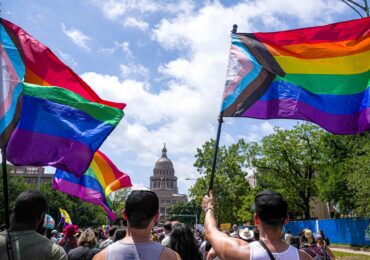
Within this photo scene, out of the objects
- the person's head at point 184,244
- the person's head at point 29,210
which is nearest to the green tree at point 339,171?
the person's head at point 184,244

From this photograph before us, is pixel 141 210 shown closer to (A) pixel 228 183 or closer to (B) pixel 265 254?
(B) pixel 265 254

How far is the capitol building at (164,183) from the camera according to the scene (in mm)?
172500

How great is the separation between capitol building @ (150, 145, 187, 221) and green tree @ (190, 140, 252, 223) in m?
122

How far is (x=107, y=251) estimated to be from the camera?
10.1ft

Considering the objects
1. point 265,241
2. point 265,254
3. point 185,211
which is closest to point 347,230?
point 265,241

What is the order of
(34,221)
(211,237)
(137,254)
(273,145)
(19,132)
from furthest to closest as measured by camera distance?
1. (273,145)
2. (19,132)
3. (34,221)
4. (211,237)
5. (137,254)

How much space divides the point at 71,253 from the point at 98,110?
2311 millimetres

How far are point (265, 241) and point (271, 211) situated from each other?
9.6 inches

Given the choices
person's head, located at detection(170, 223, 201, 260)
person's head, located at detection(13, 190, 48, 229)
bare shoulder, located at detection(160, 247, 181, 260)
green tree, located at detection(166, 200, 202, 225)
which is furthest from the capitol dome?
bare shoulder, located at detection(160, 247, 181, 260)

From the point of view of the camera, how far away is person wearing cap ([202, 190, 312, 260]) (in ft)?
10.2

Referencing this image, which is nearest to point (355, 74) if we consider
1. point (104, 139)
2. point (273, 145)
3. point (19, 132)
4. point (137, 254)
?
point (104, 139)

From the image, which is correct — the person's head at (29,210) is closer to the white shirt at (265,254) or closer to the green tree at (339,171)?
the white shirt at (265,254)

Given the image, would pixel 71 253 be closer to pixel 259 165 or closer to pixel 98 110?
pixel 98 110

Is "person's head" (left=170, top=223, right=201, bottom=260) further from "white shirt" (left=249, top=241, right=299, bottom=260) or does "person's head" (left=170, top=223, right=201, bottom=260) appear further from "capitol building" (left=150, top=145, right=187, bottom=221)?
"capitol building" (left=150, top=145, right=187, bottom=221)
